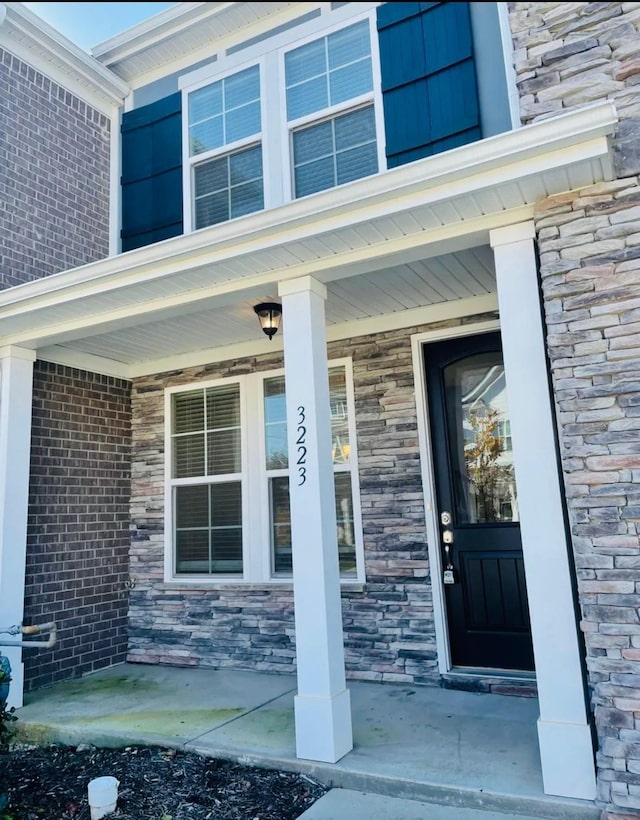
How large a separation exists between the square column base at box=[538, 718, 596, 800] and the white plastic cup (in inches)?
72.5

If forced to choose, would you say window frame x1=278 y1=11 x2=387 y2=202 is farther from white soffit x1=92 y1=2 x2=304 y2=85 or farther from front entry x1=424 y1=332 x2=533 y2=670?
front entry x1=424 y1=332 x2=533 y2=670

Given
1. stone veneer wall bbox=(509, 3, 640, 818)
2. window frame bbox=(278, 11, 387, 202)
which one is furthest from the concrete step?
window frame bbox=(278, 11, 387, 202)

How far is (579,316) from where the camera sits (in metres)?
2.64

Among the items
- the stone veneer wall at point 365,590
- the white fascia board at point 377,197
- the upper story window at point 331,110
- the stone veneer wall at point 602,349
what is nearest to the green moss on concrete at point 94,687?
the stone veneer wall at point 365,590

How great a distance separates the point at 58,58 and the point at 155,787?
5.36 m

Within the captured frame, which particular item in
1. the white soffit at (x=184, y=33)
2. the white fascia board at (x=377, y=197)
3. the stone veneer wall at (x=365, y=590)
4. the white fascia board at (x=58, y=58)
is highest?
the white soffit at (x=184, y=33)

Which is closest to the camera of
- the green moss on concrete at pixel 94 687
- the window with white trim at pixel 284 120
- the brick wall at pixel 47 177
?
the green moss on concrete at pixel 94 687

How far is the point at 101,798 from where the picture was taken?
8.98 ft

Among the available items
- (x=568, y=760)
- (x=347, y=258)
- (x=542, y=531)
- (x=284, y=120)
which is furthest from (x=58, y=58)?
(x=568, y=760)

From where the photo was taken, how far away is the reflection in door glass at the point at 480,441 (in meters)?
4.16

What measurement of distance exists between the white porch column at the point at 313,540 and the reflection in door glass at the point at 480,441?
53.1 inches

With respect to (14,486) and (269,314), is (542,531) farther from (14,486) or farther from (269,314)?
(14,486)

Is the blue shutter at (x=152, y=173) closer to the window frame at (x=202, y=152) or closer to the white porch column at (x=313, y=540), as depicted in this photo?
the window frame at (x=202, y=152)

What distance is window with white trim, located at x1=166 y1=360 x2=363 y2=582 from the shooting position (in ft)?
15.2
